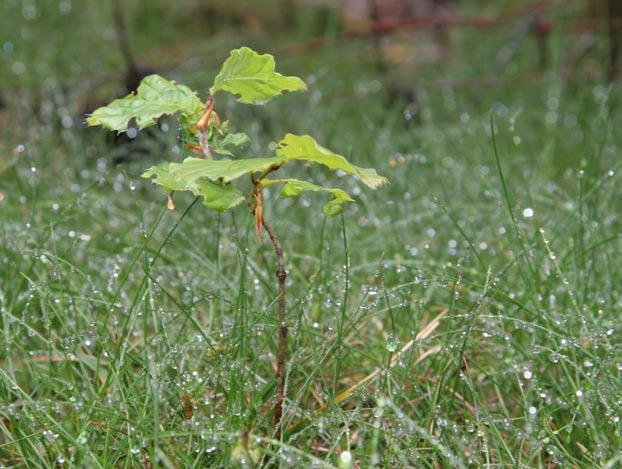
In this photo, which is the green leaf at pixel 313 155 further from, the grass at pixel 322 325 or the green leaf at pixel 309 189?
the grass at pixel 322 325

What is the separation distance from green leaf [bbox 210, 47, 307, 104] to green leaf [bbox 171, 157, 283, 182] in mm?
143

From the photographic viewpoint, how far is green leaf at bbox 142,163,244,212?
1.18 m

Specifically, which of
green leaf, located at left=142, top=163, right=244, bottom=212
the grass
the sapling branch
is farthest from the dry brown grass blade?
green leaf, located at left=142, top=163, right=244, bottom=212

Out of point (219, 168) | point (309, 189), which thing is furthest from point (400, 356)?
point (219, 168)

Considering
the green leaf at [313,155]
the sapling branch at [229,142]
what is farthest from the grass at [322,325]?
the green leaf at [313,155]

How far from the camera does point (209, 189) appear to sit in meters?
1.19

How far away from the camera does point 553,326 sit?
4.93 ft

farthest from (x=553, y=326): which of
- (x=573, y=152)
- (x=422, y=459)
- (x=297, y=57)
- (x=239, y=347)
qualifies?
(x=297, y=57)

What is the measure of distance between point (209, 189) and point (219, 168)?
0.07m

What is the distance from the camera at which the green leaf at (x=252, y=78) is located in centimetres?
123

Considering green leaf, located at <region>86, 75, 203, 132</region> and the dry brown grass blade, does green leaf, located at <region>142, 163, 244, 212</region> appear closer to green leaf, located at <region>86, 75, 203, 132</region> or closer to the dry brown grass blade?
green leaf, located at <region>86, 75, 203, 132</region>

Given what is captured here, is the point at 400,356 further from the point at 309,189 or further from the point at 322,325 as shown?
the point at 309,189

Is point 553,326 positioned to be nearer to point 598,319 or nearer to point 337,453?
point 598,319

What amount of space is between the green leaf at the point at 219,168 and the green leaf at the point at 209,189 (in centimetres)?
2
